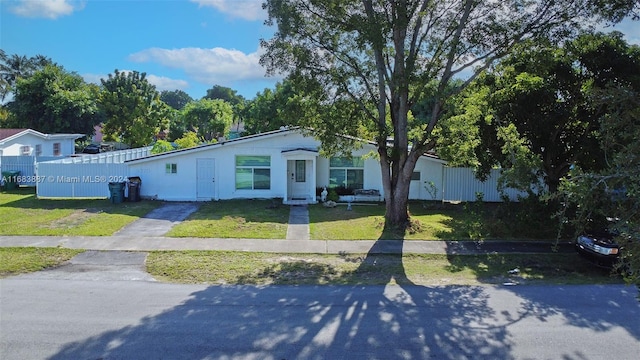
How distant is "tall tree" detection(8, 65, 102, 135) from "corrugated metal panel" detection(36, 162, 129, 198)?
67.1 ft

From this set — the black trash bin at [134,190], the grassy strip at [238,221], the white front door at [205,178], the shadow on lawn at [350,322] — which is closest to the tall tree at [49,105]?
the black trash bin at [134,190]

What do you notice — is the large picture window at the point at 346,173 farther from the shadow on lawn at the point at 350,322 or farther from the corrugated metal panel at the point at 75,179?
the shadow on lawn at the point at 350,322

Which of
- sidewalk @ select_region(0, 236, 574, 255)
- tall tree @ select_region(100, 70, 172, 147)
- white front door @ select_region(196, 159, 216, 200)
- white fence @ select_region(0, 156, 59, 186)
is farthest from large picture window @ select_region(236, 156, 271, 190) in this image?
tall tree @ select_region(100, 70, 172, 147)

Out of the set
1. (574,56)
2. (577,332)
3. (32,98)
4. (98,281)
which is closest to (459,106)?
(574,56)

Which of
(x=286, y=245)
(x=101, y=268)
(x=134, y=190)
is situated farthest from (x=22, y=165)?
(x=286, y=245)

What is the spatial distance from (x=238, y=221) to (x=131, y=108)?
101 feet

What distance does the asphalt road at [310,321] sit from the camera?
627cm

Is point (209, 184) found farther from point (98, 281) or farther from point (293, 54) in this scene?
point (98, 281)

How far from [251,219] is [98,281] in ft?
24.0

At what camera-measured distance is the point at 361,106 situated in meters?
14.1

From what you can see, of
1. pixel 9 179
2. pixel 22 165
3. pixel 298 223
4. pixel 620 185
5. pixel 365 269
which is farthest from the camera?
pixel 22 165

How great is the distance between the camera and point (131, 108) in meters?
41.6

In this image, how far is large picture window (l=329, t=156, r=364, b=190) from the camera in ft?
70.6

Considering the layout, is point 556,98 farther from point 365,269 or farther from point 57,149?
point 57,149
